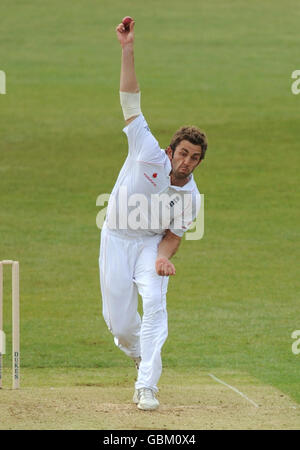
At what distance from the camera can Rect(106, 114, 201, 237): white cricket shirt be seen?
259 inches

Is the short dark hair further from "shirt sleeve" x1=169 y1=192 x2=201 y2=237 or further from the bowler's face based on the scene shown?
"shirt sleeve" x1=169 y1=192 x2=201 y2=237

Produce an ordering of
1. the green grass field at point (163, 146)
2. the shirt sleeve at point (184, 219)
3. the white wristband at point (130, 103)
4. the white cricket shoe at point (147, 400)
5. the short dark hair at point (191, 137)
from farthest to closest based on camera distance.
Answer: the green grass field at point (163, 146), the shirt sleeve at point (184, 219), the short dark hair at point (191, 137), the white cricket shoe at point (147, 400), the white wristband at point (130, 103)

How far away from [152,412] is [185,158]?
1.70 m

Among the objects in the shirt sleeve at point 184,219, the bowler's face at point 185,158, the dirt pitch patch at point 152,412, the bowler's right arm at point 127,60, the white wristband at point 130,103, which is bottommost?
the dirt pitch patch at point 152,412

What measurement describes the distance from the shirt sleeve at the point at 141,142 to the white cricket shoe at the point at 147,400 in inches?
59.7

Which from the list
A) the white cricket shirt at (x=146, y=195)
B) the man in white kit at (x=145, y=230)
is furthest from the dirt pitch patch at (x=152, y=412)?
the white cricket shirt at (x=146, y=195)

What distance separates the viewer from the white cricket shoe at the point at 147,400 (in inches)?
259

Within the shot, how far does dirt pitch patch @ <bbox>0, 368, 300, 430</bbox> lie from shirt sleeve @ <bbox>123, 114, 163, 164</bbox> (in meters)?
1.67

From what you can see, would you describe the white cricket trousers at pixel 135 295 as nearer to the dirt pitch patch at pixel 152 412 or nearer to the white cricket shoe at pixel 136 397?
the white cricket shoe at pixel 136 397

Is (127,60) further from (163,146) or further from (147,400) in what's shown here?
(163,146)

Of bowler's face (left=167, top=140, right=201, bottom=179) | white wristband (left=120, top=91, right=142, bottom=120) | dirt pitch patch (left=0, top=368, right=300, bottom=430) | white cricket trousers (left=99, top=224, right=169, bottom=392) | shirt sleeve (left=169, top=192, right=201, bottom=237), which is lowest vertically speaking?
dirt pitch patch (left=0, top=368, right=300, bottom=430)

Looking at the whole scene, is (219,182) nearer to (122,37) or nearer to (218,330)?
(218,330)

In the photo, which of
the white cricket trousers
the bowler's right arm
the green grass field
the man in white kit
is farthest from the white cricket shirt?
the green grass field

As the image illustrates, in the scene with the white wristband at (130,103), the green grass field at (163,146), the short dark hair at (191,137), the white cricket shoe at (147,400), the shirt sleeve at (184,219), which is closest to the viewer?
the white wristband at (130,103)
